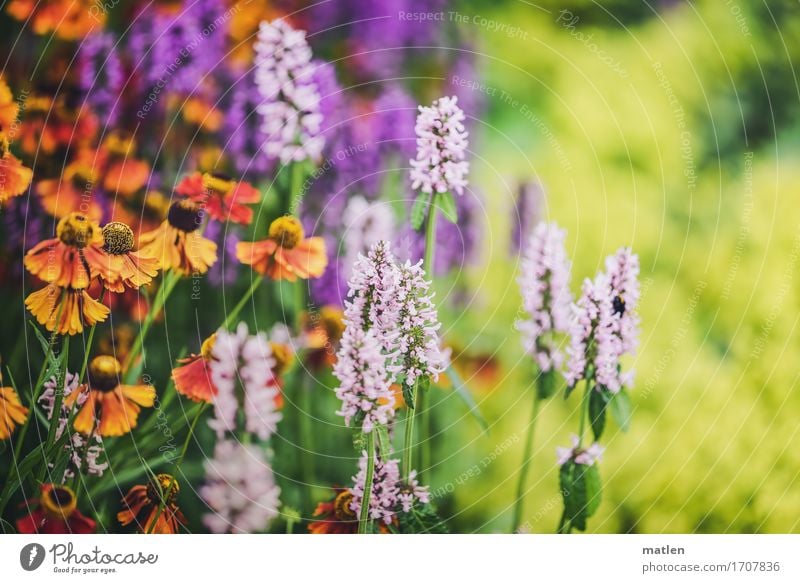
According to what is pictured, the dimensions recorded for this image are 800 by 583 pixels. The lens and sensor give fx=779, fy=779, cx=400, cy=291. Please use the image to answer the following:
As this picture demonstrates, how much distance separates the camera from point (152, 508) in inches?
30.9

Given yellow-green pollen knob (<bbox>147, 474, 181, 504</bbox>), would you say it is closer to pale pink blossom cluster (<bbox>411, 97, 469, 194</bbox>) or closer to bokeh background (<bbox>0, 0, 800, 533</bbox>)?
bokeh background (<bbox>0, 0, 800, 533</bbox>)

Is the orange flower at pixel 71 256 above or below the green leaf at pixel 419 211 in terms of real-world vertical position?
below

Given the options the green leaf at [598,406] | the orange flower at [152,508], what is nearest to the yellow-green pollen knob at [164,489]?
the orange flower at [152,508]

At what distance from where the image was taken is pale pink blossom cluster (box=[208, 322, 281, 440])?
777 millimetres

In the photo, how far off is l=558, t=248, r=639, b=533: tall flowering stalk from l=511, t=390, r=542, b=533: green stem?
33mm

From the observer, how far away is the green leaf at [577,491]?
31.9 inches

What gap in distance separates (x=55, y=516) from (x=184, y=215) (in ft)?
1.07

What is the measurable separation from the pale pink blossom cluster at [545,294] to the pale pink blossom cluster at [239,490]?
11.8 inches

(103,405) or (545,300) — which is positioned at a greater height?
(545,300)

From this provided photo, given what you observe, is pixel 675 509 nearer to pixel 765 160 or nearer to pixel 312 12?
pixel 765 160

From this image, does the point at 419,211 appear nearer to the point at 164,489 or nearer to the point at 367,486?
the point at 367,486

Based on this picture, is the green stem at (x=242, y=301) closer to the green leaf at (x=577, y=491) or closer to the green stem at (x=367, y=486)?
the green stem at (x=367, y=486)

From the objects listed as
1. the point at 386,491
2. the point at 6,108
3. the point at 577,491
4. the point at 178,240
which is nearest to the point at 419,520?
the point at 386,491

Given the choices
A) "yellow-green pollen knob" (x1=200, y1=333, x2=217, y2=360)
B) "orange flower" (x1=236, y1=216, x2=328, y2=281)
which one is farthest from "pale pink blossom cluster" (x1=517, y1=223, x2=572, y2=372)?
"yellow-green pollen knob" (x1=200, y1=333, x2=217, y2=360)
